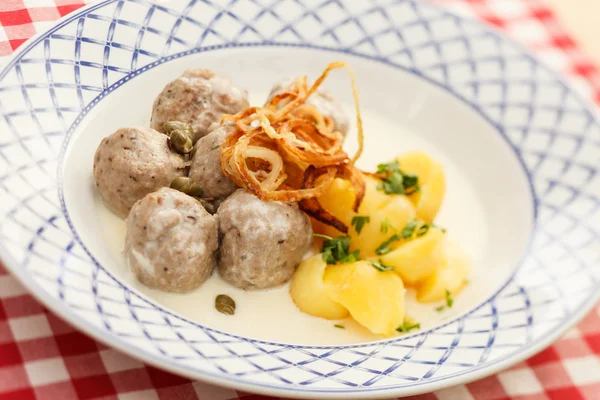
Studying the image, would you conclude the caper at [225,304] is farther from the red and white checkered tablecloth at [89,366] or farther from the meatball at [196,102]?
the meatball at [196,102]

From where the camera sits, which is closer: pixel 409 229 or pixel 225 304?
pixel 225 304

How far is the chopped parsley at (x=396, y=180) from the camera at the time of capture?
340cm

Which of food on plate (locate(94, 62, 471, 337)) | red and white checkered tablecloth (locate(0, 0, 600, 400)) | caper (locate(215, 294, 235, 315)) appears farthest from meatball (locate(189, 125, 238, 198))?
red and white checkered tablecloth (locate(0, 0, 600, 400))

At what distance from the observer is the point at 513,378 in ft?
10.2

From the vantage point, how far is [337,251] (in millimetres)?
3125

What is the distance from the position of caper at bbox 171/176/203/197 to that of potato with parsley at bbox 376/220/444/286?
854mm

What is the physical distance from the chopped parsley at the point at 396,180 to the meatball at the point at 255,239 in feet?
1.94

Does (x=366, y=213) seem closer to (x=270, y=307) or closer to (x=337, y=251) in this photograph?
(x=337, y=251)

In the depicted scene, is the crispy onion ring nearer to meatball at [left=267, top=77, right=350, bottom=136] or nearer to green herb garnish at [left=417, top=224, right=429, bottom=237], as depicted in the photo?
meatball at [left=267, top=77, right=350, bottom=136]

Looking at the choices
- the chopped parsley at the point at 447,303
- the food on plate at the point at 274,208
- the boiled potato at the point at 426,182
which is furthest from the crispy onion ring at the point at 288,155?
the chopped parsley at the point at 447,303

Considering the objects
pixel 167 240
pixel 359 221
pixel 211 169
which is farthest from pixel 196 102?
pixel 359 221

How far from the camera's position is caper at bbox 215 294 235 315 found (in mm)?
2852

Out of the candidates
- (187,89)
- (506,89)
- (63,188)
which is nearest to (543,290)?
(506,89)

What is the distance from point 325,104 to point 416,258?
0.88 m
